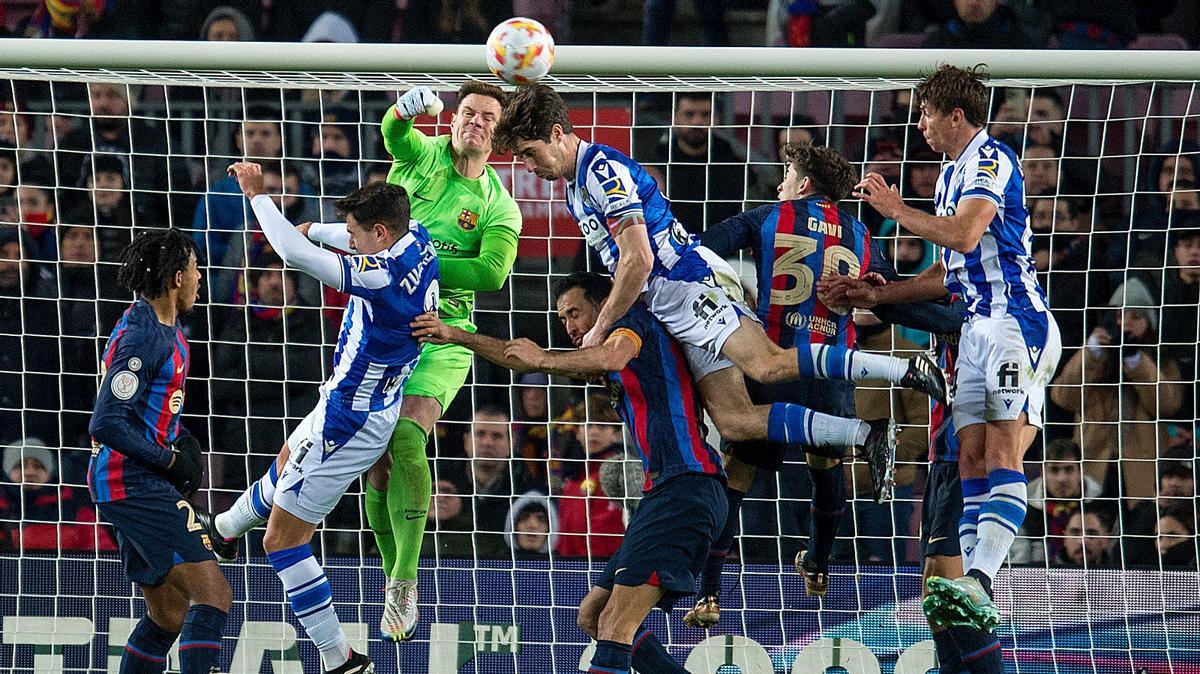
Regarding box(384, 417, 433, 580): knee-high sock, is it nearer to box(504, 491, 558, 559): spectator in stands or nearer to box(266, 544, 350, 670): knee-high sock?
box(266, 544, 350, 670): knee-high sock

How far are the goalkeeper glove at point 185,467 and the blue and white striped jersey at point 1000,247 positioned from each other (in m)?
3.32

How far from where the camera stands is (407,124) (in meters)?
6.86

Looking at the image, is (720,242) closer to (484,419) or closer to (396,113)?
(396,113)

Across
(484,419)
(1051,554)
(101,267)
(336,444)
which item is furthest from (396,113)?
(1051,554)

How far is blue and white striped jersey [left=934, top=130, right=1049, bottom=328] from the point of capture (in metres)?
5.99

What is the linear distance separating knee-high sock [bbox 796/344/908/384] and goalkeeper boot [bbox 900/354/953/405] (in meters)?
0.03

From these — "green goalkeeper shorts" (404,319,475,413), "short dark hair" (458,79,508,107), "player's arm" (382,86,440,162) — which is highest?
"short dark hair" (458,79,508,107)

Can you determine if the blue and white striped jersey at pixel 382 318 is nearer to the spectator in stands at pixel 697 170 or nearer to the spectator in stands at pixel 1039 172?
the spectator in stands at pixel 697 170

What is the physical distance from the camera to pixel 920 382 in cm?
609

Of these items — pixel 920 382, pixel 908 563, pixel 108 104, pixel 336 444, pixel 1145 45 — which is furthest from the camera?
pixel 1145 45

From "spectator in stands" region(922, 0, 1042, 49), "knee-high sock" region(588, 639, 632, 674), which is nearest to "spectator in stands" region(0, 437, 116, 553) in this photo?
"knee-high sock" region(588, 639, 632, 674)

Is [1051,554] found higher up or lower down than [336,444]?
lower down

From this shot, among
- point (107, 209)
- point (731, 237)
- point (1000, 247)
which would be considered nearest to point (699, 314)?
point (731, 237)

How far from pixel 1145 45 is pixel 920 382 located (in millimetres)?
4936
